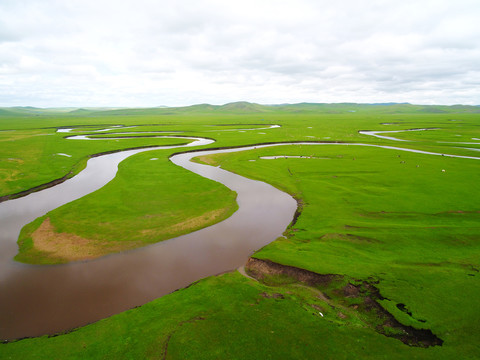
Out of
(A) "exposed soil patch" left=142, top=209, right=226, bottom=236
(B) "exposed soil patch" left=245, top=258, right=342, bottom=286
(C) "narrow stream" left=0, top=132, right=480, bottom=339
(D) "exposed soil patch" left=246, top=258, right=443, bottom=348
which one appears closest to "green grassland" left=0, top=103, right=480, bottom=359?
(D) "exposed soil patch" left=246, top=258, right=443, bottom=348

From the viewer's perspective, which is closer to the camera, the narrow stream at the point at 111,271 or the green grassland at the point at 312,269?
the green grassland at the point at 312,269

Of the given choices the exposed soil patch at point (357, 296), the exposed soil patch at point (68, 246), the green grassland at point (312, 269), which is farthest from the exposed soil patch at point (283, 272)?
the exposed soil patch at point (68, 246)

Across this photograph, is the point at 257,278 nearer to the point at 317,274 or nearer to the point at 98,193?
the point at 317,274

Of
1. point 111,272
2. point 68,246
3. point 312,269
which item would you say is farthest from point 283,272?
point 68,246

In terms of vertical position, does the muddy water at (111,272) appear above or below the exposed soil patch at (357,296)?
below

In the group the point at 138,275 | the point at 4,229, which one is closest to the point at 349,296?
the point at 138,275

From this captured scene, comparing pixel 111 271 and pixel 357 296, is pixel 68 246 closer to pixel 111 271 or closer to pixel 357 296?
pixel 111 271

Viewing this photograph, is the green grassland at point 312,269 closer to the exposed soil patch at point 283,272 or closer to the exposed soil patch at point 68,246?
the exposed soil patch at point 283,272
